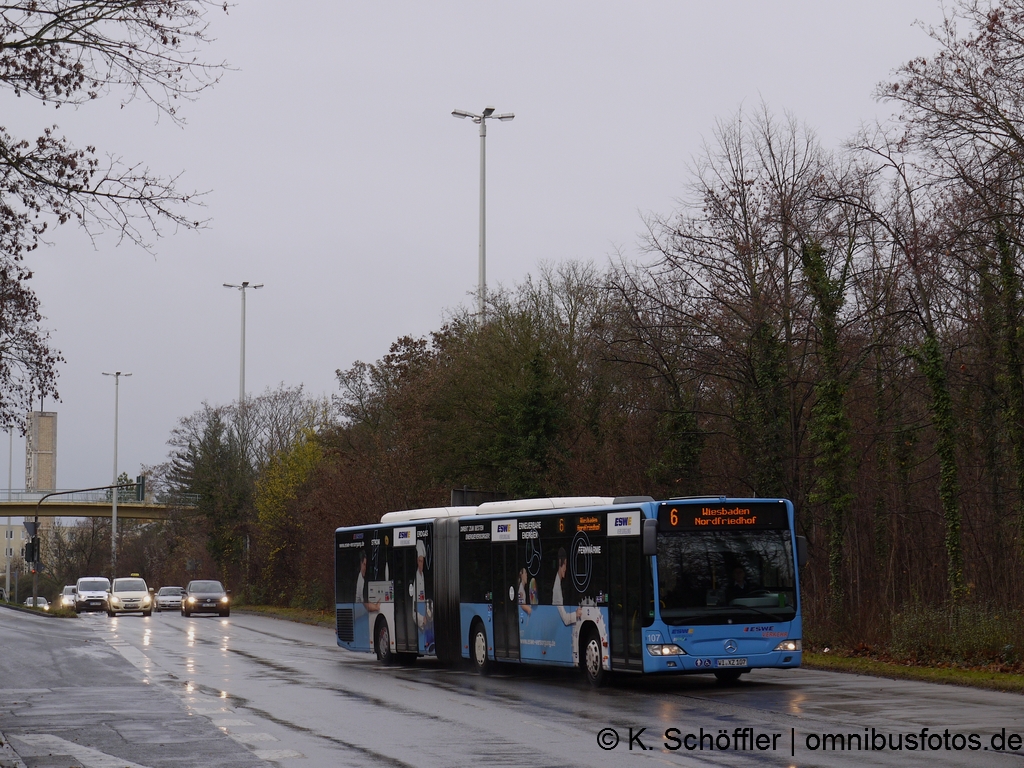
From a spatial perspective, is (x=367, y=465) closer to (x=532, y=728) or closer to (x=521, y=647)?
(x=521, y=647)

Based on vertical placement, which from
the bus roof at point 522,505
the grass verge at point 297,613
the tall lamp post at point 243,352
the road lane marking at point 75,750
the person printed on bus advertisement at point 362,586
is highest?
the tall lamp post at point 243,352

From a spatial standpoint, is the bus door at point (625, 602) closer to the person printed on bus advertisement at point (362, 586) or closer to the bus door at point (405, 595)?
the bus door at point (405, 595)

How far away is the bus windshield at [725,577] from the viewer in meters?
19.5

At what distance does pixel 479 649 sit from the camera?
79.9 feet

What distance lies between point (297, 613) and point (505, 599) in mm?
34989

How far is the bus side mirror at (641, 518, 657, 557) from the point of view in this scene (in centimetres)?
1919

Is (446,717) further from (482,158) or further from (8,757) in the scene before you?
(482,158)

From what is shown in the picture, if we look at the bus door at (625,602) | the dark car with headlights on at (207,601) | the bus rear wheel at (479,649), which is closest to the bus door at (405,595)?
the bus rear wheel at (479,649)

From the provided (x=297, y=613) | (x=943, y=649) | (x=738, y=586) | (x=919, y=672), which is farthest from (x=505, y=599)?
(x=297, y=613)

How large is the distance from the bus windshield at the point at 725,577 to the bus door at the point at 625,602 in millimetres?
391

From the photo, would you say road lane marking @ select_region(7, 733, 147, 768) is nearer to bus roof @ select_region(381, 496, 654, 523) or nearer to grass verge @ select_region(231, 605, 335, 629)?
bus roof @ select_region(381, 496, 654, 523)

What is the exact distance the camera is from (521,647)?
22.7m

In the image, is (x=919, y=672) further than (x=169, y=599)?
No

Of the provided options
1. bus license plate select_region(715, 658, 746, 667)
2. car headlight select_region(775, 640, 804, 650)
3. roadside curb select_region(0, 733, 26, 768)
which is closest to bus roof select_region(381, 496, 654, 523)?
bus license plate select_region(715, 658, 746, 667)
